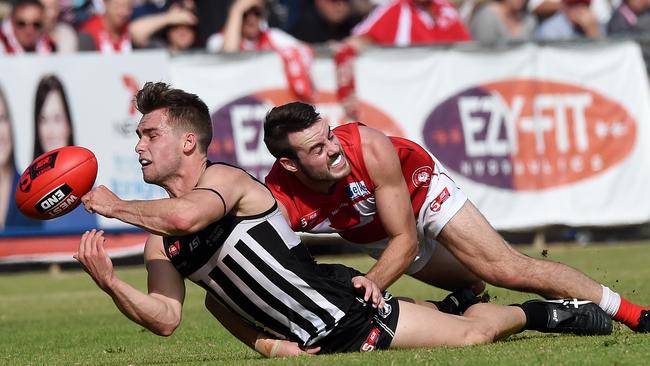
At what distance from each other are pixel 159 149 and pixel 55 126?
826cm

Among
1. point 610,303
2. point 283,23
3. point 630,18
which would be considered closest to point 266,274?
point 610,303

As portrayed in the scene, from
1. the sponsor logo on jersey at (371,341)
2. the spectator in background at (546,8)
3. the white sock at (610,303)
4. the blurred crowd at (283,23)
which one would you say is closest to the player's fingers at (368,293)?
the sponsor logo on jersey at (371,341)

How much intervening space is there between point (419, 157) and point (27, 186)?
2729 mm

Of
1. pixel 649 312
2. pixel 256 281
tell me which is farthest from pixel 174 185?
pixel 649 312

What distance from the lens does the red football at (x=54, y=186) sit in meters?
7.16

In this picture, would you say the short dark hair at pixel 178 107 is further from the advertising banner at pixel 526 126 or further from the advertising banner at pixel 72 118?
the advertising banner at pixel 526 126

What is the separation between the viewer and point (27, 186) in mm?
7203

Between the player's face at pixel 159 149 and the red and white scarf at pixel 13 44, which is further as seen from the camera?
the red and white scarf at pixel 13 44

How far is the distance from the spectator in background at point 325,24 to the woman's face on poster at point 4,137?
4.51 metres

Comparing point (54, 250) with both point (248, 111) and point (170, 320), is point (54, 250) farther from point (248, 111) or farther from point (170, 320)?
point (170, 320)

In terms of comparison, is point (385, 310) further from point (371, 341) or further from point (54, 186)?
point (54, 186)

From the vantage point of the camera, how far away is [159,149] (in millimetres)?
7297

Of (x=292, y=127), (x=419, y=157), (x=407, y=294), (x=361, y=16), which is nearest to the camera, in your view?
(x=292, y=127)

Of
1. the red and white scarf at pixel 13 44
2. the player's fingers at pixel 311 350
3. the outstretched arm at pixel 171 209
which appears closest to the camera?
the outstretched arm at pixel 171 209
